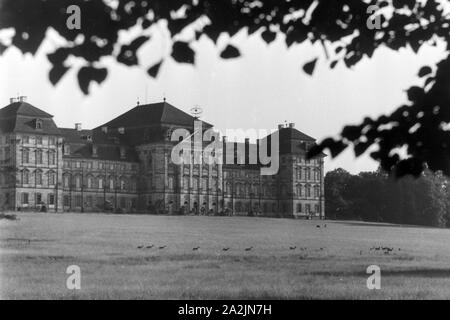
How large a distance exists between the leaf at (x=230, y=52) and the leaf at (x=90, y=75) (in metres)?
0.95

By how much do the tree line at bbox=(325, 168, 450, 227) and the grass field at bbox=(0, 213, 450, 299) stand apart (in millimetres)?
15458

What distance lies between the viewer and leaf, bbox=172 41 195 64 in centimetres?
502

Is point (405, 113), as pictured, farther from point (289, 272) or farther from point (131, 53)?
point (289, 272)

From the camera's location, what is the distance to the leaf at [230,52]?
5.27 m

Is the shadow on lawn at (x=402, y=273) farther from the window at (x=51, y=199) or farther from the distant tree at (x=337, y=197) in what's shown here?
the window at (x=51, y=199)

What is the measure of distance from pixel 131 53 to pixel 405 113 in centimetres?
195

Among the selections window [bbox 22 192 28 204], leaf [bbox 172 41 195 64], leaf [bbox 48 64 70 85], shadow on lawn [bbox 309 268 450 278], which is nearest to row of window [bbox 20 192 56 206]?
window [bbox 22 192 28 204]

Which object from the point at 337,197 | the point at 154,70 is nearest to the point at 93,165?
the point at 337,197

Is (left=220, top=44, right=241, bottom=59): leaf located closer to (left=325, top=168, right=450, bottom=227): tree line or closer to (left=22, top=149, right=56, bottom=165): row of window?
(left=325, top=168, right=450, bottom=227): tree line

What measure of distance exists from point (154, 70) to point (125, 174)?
54.6 metres

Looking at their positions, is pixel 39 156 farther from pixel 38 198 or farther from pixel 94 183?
pixel 94 183

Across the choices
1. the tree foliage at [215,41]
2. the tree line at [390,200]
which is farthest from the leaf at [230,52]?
the tree line at [390,200]

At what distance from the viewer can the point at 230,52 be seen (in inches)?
208
